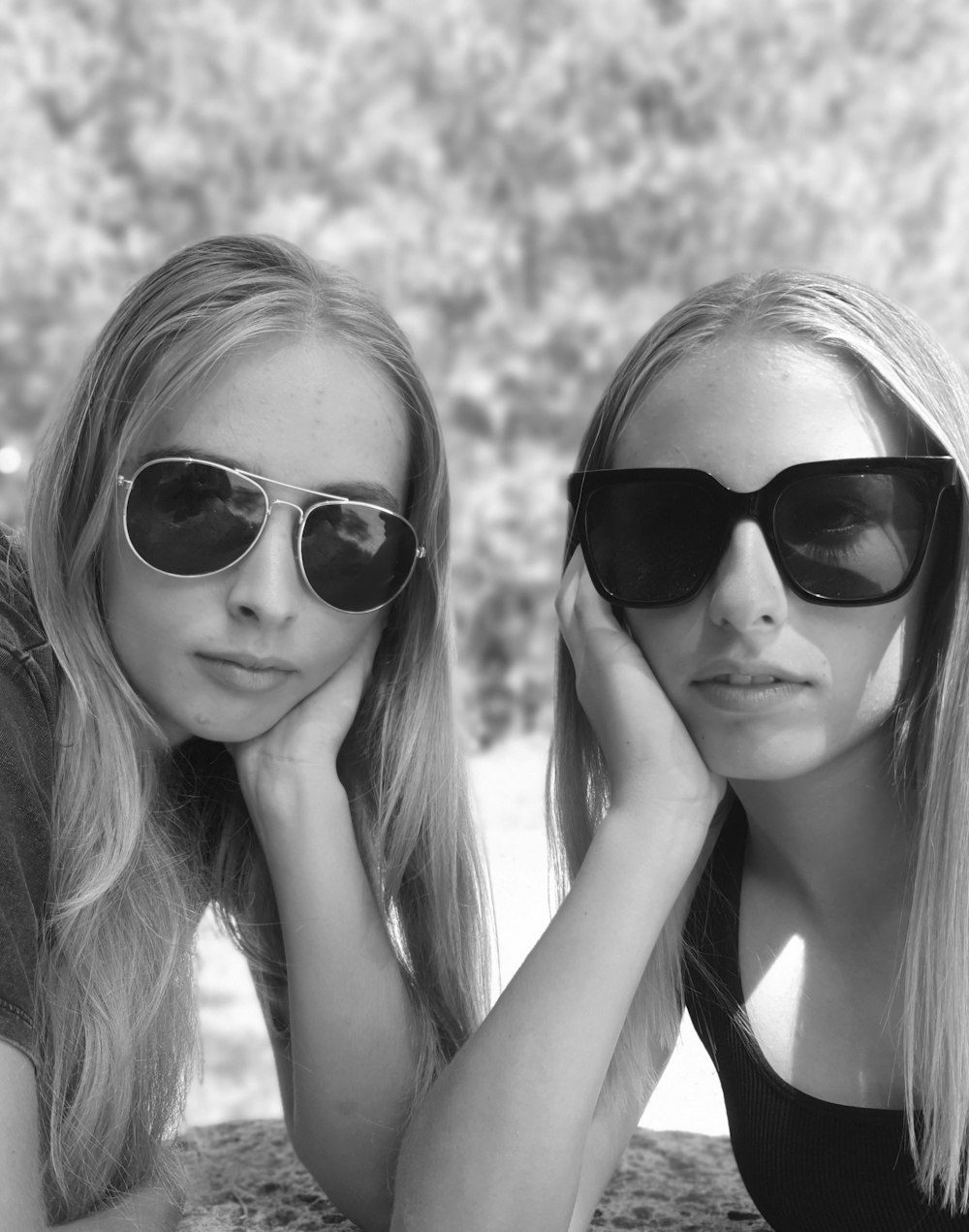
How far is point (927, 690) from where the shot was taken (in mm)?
1914

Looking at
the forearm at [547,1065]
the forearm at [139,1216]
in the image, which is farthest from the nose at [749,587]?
the forearm at [139,1216]

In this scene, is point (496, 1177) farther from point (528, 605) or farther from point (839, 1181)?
point (528, 605)

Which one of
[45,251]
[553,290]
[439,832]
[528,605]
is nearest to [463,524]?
[528,605]

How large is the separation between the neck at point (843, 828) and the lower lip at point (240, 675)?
73 cm

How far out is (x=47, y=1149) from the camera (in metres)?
2.01

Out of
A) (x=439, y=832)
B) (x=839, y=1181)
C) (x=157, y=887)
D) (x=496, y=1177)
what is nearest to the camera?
(x=496, y=1177)

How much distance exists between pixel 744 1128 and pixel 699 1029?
18cm

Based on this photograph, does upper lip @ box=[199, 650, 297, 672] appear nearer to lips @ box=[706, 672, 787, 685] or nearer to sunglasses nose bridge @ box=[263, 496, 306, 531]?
sunglasses nose bridge @ box=[263, 496, 306, 531]

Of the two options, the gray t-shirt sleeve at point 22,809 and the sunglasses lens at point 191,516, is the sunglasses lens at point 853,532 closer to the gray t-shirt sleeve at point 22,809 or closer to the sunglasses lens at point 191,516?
the sunglasses lens at point 191,516

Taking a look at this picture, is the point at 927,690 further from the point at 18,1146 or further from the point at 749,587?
the point at 18,1146

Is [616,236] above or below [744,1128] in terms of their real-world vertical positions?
above

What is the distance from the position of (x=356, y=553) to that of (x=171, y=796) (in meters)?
0.54

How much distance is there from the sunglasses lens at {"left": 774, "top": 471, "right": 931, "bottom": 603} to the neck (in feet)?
0.98

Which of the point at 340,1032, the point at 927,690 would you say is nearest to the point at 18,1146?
the point at 340,1032
